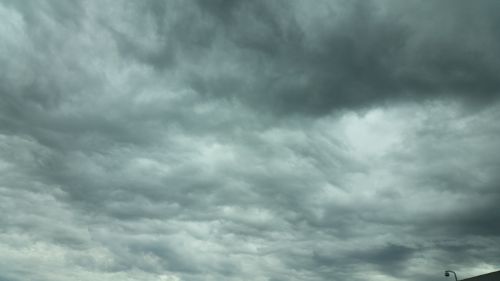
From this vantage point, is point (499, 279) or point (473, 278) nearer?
point (499, 279)

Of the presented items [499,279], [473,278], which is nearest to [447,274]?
[473,278]

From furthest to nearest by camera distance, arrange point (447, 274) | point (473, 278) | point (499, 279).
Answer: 1. point (447, 274)
2. point (473, 278)
3. point (499, 279)

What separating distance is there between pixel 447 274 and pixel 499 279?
1017 cm

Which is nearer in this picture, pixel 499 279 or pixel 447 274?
pixel 499 279

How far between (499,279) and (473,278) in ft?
19.0

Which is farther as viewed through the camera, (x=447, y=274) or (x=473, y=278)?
(x=447, y=274)

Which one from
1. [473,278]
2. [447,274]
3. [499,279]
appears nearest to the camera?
[499,279]

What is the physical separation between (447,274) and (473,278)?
14.8ft

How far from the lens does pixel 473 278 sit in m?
53.5

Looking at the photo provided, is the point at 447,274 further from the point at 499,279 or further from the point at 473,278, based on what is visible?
the point at 499,279
